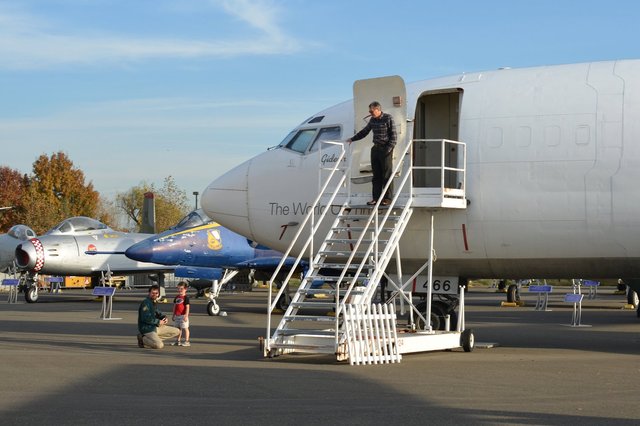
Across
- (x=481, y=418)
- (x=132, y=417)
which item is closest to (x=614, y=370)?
(x=481, y=418)

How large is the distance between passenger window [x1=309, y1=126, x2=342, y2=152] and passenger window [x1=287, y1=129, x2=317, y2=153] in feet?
0.49

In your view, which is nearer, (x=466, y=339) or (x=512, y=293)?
(x=466, y=339)

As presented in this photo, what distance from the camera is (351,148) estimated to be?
698 inches

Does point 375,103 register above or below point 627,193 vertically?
above

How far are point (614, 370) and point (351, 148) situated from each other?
20.5 feet

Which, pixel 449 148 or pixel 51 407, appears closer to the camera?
pixel 51 407

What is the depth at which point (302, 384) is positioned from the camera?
12.1 metres

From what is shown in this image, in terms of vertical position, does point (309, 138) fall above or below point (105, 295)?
above

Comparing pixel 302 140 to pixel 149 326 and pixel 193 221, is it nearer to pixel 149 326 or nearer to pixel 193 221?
pixel 149 326

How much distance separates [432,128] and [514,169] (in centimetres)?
233

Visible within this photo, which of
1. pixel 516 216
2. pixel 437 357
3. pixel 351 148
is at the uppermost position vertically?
pixel 351 148

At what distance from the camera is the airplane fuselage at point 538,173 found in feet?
52.6

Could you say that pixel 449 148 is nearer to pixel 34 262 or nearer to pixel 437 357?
pixel 437 357

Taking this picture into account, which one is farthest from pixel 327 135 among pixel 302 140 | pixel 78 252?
pixel 78 252
